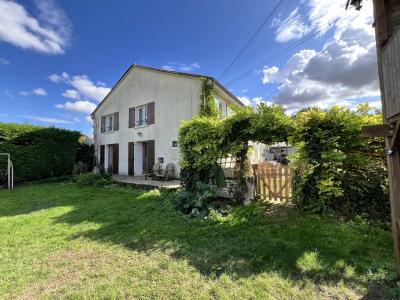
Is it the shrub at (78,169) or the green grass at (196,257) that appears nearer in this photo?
the green grass at (196,257)

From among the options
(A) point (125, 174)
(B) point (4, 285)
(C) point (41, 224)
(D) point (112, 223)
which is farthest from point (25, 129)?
A: (B) point (4, 285)

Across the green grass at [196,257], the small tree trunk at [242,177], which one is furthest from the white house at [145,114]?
the green grass at [196,257]

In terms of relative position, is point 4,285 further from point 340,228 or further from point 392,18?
point 392,18

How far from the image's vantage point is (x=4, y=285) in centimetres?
305

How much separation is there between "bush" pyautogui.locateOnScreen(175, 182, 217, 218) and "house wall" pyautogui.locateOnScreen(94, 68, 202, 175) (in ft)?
16.8

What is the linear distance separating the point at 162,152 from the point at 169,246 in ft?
28.2

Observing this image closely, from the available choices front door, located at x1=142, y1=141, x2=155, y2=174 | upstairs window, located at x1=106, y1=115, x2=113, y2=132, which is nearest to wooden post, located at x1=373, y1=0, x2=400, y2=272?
front door, located at x1=142, y1=141, x2=155, y2=174

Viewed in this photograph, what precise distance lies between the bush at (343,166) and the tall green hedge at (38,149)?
51.8 feet

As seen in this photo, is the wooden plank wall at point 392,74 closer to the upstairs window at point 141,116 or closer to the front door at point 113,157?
the upstairs window at point 141,116

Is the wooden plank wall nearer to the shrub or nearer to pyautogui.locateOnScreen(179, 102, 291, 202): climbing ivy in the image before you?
pyautogui.locateOnScreen(179, 102, 291, 202): climbing ivy

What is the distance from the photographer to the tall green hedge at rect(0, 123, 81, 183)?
1327cm

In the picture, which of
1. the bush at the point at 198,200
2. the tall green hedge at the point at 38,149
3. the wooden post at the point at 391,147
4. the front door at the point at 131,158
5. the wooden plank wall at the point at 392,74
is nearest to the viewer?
the wooden plank wall at the point at 392,74

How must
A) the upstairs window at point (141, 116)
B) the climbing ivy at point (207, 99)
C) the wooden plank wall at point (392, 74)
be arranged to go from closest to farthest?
the wooden plank wall at point (392, 74), the climbing ivy at point (207, 99), the upstairs window at point (141, 116)

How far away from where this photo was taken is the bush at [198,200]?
5.99 m
